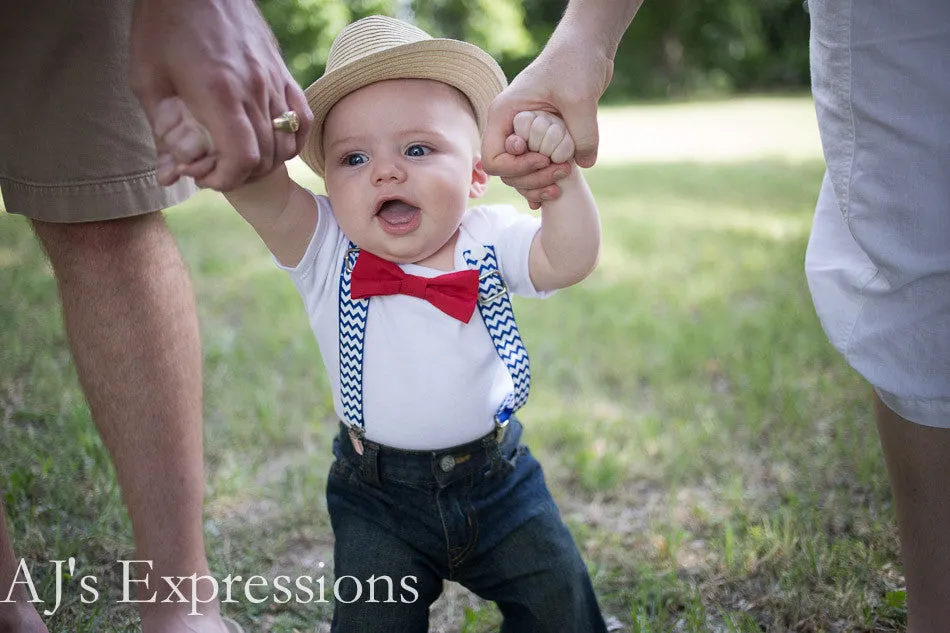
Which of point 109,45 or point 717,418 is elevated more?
point 109,45

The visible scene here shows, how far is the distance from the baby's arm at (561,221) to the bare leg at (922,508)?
0.64 meters

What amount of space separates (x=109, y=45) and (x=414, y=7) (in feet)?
68.6

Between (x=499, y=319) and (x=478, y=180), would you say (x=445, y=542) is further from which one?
(x=478, y=180)

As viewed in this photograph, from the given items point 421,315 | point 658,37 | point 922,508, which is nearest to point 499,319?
point 421,315

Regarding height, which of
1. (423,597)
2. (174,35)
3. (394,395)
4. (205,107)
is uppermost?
(174,35)

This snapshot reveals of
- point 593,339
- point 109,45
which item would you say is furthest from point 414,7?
point 109,45

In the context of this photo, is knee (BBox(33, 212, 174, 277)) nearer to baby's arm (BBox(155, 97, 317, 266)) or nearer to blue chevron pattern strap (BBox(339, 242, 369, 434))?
baby's arm (BBox(155, 97, 317, 266))

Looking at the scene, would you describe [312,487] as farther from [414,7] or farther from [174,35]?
[414,7]

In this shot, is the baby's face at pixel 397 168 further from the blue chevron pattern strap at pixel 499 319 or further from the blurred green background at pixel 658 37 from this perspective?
the blurred green background at pixel 658 37

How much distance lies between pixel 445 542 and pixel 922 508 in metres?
0.89

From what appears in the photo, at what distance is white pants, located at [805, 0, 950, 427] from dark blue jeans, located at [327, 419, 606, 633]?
69 cm

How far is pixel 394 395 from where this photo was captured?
62.6 inches

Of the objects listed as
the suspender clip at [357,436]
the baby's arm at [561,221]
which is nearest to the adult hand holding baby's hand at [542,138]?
the baby's arm at [561,221]

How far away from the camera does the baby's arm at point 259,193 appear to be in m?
1.23
